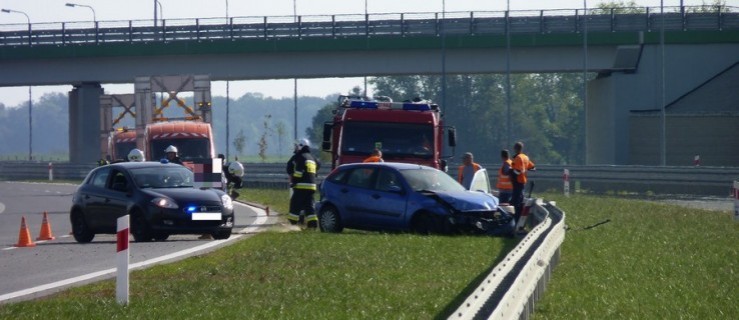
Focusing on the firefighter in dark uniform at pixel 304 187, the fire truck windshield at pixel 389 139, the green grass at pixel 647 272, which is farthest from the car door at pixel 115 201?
the fire truck windshield at pixel 389 139

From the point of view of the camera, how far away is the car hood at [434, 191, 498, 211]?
22000 mm

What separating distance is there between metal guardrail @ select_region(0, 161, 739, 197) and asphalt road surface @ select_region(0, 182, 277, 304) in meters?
17.6

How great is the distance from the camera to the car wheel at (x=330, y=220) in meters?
23.4

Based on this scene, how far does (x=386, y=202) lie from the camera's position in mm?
22750

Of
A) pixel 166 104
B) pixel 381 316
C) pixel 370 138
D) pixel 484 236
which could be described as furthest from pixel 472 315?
pixel 166 104

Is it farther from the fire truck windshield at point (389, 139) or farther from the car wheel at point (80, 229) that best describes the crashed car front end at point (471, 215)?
the fire truck windshield at point (389, 139)

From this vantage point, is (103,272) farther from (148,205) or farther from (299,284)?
(148,205)

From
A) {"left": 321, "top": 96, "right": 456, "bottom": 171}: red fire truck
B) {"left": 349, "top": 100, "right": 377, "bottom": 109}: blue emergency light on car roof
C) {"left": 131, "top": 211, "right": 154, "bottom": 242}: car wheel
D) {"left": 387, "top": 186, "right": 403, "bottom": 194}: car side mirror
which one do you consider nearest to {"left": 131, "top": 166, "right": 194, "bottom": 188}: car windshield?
{"left": 131, "top": 211, "right": 154, "bottom": 242}: car wheel

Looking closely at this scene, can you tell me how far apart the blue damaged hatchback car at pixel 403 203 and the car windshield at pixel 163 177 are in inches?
88.9

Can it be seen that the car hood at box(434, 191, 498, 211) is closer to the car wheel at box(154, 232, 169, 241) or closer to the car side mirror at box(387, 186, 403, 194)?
the car side mirror at box(387, 186, 403, 194)

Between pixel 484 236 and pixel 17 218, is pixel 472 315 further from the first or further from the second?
pixel 17 218

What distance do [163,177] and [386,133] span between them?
25.7ft

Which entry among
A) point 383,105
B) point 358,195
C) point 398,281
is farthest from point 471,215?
point 383,105

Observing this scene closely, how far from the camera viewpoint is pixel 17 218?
31.5 m
